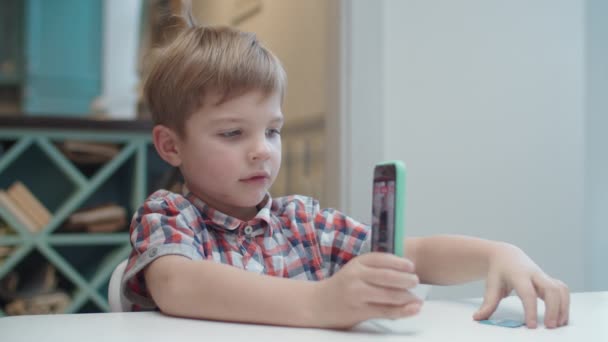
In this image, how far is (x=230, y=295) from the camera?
0.75 metres

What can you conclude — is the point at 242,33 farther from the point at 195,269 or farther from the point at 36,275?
the point at 36,275

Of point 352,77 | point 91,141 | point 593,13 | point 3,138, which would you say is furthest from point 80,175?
point 593,13

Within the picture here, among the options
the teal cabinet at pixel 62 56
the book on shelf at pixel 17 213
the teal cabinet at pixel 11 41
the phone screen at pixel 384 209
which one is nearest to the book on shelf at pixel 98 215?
the book on shelf at pixel 17 213

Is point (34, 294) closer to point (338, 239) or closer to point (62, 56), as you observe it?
point (338, 239)

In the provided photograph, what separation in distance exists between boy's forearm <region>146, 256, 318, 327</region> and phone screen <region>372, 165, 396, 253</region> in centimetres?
11

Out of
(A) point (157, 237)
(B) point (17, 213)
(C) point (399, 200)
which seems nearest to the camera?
(C) point (399, 200)

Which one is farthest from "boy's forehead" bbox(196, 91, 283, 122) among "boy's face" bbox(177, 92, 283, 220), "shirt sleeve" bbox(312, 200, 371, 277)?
"shirt sleeve" bbox(312, 200, 371, 277)

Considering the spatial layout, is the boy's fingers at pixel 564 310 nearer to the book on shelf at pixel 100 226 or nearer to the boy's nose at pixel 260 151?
the boy's nose at pixel 260 151

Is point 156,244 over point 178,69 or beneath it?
beneath

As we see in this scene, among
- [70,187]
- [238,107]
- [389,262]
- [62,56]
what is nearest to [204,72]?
[238,107]

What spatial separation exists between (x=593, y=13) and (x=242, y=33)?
1588 mm

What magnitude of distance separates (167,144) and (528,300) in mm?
600

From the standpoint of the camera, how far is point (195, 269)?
2.61 feet

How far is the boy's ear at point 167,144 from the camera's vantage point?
3.51 feet
